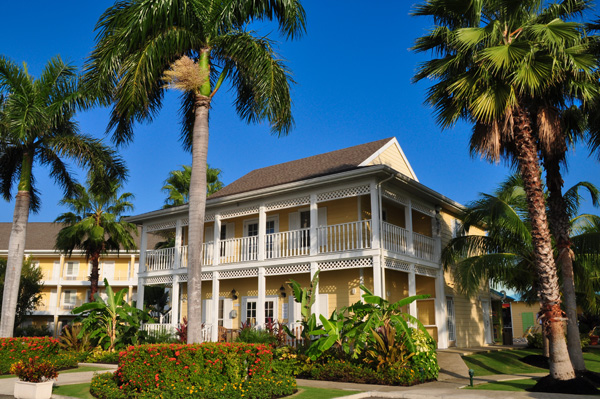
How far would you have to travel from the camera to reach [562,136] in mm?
12711

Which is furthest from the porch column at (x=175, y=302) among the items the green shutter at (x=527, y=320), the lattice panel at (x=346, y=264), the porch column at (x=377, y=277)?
the green shutter at (x=527, y=320)

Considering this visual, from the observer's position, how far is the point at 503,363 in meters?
16.5

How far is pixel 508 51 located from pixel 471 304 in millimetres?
14879

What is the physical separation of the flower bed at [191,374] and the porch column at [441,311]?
10244 millimetres

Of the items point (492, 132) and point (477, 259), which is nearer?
point (492, 132)

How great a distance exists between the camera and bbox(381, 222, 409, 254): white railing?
1733 centimetres

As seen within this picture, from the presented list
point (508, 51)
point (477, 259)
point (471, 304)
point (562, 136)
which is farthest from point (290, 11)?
point (471, 304)

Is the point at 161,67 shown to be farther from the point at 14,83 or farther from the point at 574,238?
the point at 574,238

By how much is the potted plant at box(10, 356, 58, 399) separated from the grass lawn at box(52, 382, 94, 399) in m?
0.48

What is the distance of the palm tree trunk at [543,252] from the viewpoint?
10891 millimetres

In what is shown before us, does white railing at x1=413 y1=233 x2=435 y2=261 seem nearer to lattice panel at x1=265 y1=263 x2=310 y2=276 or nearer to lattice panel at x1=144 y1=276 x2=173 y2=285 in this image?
lattice panel at x1=265 y1=263 x2=310 y2=276

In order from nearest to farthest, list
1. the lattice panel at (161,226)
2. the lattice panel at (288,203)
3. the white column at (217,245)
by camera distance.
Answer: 1. the lattice panel at (288,203)
2. the white column at (217,245)
3. the lattice panel at (161,226)

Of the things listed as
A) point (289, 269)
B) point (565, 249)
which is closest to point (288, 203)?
point (289, 269)

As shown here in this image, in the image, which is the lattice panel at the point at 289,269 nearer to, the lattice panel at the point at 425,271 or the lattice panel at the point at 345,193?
the lattice panel at the point at 345,193
